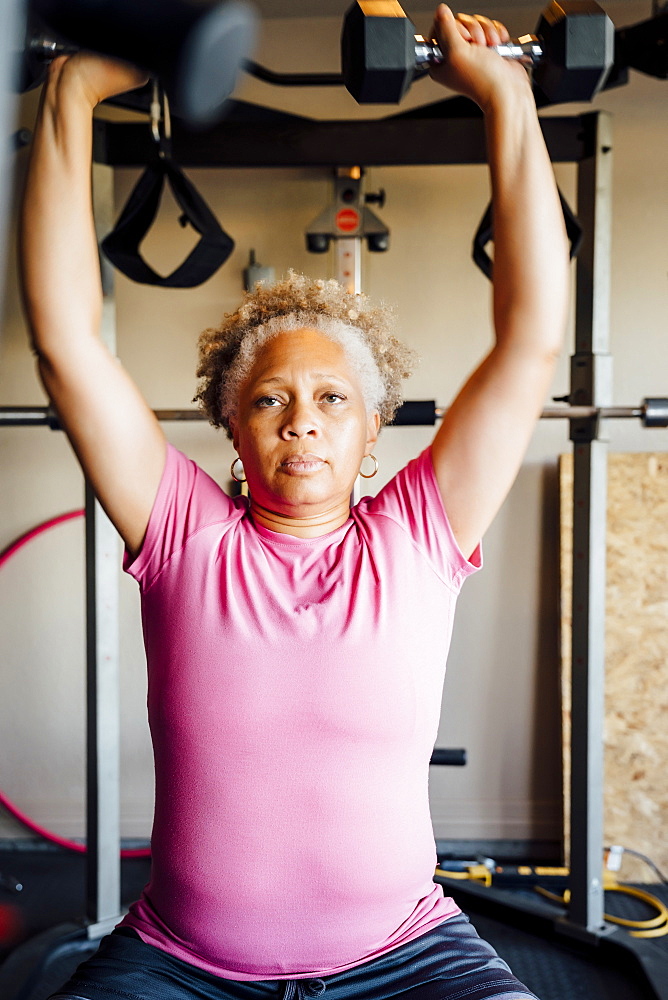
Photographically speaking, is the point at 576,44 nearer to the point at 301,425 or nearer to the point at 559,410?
the point at 301,425

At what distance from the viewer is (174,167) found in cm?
194

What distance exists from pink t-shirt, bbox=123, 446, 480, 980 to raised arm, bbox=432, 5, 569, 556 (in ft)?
0.52

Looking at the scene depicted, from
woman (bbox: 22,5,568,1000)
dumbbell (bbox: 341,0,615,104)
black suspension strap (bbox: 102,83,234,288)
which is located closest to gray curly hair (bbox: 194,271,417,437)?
woman (bbox: 22,5,568,1000)

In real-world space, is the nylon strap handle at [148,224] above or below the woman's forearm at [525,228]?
above

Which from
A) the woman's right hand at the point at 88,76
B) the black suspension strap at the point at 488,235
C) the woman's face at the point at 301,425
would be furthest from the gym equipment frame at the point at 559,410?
the woman's right hand at the point at 88,76

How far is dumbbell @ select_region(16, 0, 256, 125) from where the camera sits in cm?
48

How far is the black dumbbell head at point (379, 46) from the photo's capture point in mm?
973

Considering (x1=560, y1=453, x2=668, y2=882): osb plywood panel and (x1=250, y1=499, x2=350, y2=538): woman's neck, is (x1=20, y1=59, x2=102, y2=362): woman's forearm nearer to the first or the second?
(x1=250, y1=499, x2=350, y2=538): woman's neck

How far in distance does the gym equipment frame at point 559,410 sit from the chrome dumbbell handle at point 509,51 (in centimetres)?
119

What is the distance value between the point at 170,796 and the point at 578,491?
1.43m

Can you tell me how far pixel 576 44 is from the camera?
3.24 feet

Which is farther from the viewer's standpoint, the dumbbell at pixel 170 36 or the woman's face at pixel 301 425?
the woman's face at pixel 301 425

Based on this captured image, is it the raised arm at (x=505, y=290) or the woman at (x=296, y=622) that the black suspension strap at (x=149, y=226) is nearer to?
the woman at (x=296, y=622)

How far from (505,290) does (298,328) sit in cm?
33
